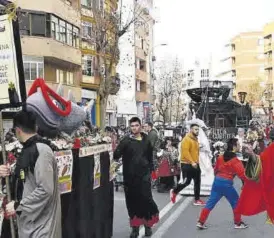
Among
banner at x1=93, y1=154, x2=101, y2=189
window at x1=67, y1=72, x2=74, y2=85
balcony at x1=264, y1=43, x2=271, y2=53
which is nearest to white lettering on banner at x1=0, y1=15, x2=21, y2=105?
banner at x1=93, y1=154, x2=101, y2=189

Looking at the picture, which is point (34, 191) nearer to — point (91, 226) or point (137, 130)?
point (91, 226)

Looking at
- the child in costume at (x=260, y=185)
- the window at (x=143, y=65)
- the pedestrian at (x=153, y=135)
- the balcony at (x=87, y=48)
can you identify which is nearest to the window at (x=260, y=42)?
the window at (x=143, y=65)

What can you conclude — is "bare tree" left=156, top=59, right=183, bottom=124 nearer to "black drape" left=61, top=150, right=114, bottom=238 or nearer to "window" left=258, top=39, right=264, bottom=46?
"black drape" left=61, top=150, right=114, bottom=238

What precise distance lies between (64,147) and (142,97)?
67154mm

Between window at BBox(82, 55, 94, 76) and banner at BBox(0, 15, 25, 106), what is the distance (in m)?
41.3

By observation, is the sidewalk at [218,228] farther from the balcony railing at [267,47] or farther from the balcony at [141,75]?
the balcony railing at [267,47]

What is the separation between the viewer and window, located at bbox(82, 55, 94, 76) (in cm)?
4636

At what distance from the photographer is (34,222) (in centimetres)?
464

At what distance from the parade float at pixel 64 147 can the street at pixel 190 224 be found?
1.39m

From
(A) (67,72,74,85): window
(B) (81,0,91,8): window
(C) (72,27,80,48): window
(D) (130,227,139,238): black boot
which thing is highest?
(B) (81,0,91,8): window

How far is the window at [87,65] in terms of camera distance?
46.4m

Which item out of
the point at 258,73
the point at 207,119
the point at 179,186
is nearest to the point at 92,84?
the point at 207,119

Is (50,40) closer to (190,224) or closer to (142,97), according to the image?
(190,224)

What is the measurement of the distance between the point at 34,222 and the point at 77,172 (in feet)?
6.35
